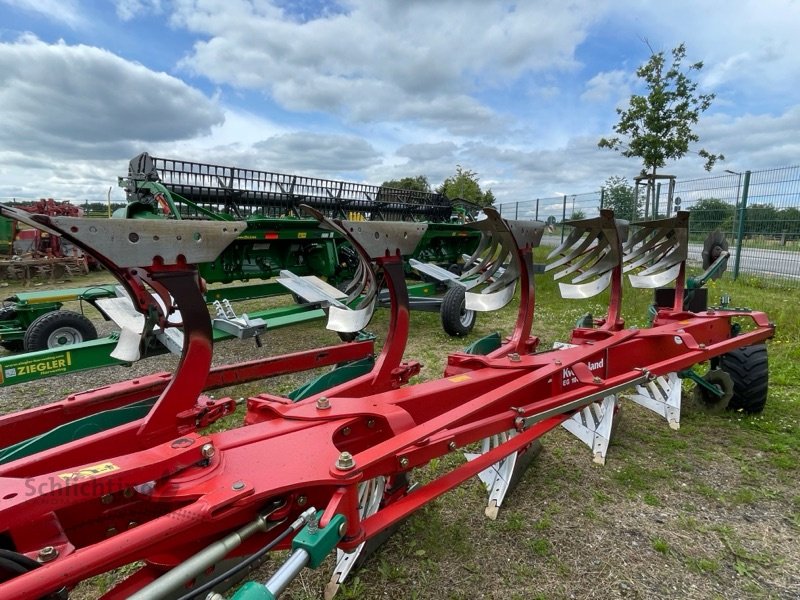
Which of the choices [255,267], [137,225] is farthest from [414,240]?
[255,267]

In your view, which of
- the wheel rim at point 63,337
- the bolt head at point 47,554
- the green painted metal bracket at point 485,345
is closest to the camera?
the bolt head at point 47,554

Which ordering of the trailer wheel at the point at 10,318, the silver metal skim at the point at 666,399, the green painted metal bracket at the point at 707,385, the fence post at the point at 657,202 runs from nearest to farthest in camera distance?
the silver metal skim at the point at 666,399 < the green painted metal bracket at the point at 707,385 < the trailer wheel at the point at 10,318 < the fence post at the point at 657,202

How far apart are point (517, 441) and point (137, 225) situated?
2.01 meters

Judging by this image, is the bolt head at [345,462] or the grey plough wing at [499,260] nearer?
the bolt head at [345,462]

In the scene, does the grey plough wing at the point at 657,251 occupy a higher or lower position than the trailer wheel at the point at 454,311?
higher

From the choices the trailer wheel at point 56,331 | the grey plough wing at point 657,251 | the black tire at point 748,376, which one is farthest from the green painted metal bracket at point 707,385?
the trailer wheel at point 56,331

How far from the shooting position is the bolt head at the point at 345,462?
175 centimetres

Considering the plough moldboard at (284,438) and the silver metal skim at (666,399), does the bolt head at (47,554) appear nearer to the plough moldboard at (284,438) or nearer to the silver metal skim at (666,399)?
the plough moldboard at (284,438)

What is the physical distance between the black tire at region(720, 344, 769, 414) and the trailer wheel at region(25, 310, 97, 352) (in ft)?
20.0

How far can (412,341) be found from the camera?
6512mm

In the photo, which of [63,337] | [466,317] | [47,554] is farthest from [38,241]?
[47,554]

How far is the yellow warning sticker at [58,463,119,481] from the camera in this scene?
4.91 ft

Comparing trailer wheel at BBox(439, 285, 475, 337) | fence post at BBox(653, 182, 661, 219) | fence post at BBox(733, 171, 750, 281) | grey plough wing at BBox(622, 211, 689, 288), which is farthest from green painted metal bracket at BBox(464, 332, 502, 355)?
fence post at BBox(653, 182, 661, 219)

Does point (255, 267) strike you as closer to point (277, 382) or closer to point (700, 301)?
point (277, 382)
